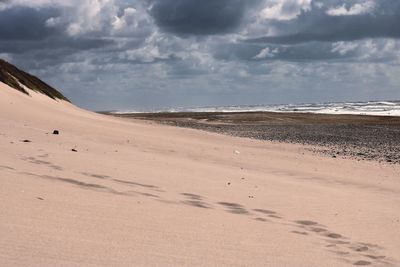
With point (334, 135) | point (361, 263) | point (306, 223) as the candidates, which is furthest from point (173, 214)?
point (334, 135)

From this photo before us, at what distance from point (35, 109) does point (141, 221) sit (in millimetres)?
20484

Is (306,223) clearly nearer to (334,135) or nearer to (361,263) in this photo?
(361,263)

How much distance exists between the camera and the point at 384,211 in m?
8.98

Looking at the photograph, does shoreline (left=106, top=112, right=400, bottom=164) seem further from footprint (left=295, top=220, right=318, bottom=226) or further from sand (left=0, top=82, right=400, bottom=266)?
footprint (left=295, top=220, right=318, bottom=226)

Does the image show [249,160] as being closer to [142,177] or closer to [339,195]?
[339,195]

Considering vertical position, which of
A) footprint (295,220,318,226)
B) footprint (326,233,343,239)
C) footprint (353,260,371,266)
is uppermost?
footprint (295,220,318,226)

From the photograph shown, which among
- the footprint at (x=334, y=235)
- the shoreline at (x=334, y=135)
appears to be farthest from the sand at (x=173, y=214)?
the shoreline at (x=334, y=135)

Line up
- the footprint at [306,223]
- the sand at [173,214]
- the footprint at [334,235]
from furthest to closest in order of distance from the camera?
the footprint at [306,223] → the footprint at [334,235] → the sand at [173,214]

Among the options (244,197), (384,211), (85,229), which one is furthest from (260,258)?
(384,211)

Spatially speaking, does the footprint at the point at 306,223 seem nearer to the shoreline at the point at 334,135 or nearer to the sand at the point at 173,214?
the sand at the point at 173,214

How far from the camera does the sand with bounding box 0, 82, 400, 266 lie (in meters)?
4.99

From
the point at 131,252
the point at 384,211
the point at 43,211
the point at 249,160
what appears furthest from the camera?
the point at 249,160

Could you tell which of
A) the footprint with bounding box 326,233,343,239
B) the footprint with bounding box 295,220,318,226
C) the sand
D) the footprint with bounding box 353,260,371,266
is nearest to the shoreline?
the sand

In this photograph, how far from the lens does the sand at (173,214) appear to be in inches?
197
